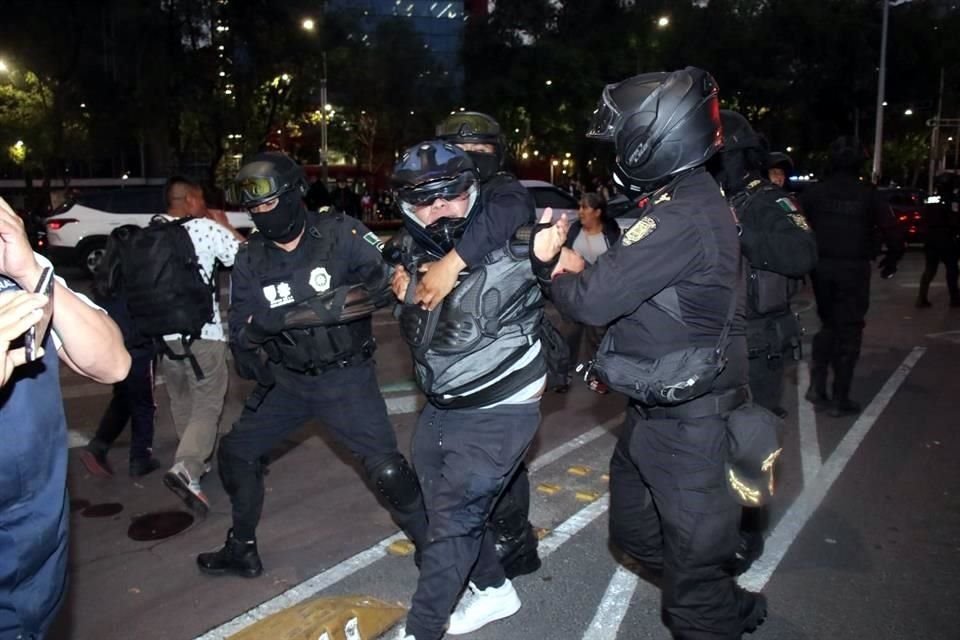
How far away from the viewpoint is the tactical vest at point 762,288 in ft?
14.1

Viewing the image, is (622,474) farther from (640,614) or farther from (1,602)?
(1,602)

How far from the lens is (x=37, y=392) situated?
1.89 m

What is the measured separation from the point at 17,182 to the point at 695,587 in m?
39.9

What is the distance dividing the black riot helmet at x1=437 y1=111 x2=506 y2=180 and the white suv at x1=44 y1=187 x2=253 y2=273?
43.8 ft

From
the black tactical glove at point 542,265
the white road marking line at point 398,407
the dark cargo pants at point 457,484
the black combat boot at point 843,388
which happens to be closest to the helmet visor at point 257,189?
the dark cargo pants at point 457,484

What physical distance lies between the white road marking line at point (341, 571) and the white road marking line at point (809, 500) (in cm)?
92

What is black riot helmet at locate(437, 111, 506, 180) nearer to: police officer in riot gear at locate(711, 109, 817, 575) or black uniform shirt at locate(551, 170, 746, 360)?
police officer in riot gear at locate(711, 109, 817, 575)

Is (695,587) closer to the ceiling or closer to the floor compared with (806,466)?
closer to the ceiling

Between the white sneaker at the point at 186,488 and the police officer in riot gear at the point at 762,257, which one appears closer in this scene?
the police officer in riot gear at the point at 762,257

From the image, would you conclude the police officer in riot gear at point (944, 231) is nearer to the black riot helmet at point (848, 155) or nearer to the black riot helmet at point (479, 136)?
the black riot helmet at point (848, 155)

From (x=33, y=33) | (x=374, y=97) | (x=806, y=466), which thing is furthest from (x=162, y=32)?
(x=806, y=466)

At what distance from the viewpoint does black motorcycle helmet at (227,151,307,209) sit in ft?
12.2

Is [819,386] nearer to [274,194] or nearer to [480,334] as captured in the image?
[480,334]

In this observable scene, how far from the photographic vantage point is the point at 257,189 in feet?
12.2
